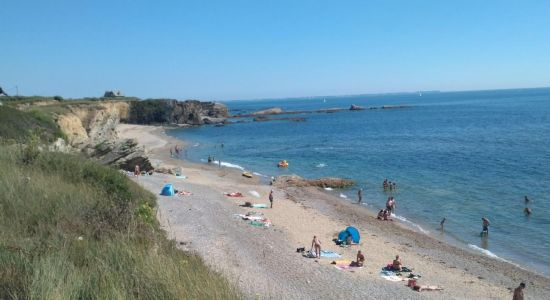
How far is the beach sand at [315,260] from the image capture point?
1445 cm

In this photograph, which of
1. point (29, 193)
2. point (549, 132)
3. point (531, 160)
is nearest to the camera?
point (29, 193)

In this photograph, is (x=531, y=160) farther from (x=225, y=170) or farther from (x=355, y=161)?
(x=225, y=170)

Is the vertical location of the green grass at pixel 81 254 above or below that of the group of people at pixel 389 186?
above

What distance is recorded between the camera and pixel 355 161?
4766cm

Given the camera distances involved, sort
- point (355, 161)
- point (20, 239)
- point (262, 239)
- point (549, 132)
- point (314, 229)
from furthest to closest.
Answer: point (549, 132) < point (355, 161) < point (314, 229) < point (262, 239) < point (20, 239)

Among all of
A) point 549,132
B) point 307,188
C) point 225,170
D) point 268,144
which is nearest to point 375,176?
point 307,188

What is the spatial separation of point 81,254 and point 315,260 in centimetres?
A: 1321

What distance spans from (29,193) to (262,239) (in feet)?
43.4

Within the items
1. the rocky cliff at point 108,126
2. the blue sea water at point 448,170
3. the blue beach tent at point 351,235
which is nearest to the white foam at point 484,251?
the blue sea water at point 448,170

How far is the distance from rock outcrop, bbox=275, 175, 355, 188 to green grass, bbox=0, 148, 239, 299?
28.4m

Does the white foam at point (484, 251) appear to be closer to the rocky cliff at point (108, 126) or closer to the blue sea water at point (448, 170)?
the blue sea water at point (448, 170)

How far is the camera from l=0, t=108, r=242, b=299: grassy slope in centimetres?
433

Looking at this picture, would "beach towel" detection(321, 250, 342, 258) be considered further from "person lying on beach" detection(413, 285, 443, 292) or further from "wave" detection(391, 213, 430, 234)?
"wave" detection(391, 213, 430, 234)

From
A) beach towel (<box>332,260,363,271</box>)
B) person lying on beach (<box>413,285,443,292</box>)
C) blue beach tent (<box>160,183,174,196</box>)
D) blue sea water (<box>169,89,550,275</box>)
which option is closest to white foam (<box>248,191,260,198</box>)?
blue beach tent (<box>160,183,174,196</box>)
